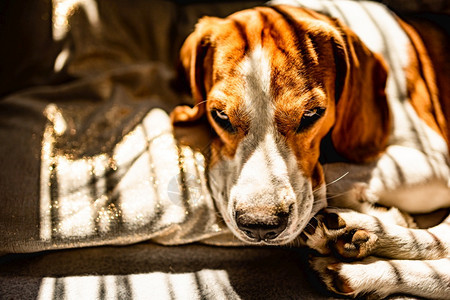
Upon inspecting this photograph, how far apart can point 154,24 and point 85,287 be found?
5.20 ft

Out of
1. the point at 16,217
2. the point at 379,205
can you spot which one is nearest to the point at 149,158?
the point at 16,217

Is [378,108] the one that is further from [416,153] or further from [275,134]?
[275,134]

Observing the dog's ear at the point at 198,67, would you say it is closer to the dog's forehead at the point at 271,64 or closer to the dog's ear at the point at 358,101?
the dog's forehead at the point at 271,64

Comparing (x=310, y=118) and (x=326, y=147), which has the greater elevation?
(x=310, y=118)

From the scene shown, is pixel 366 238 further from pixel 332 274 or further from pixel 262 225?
pixel 262 225

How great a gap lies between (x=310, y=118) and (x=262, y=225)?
0.47 meters

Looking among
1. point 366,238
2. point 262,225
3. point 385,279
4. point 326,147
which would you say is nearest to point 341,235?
point 366,238

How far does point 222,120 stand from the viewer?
69.6 inches

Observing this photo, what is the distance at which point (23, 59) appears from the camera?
7.98 feet

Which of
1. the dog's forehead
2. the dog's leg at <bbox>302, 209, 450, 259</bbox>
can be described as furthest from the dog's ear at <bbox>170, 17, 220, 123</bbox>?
the dog's leg at <bbox>302, 209, 450, 259</bbox>

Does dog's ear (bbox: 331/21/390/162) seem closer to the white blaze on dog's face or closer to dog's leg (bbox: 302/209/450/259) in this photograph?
the white blaze on dog's face

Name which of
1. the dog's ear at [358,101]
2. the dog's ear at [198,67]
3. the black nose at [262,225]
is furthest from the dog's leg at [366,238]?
the dog's ear at [198,67]

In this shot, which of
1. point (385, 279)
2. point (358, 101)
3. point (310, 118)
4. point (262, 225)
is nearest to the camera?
point (262, 225)

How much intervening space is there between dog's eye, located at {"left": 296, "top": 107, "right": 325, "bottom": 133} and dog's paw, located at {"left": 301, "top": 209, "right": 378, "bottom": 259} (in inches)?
13.4
